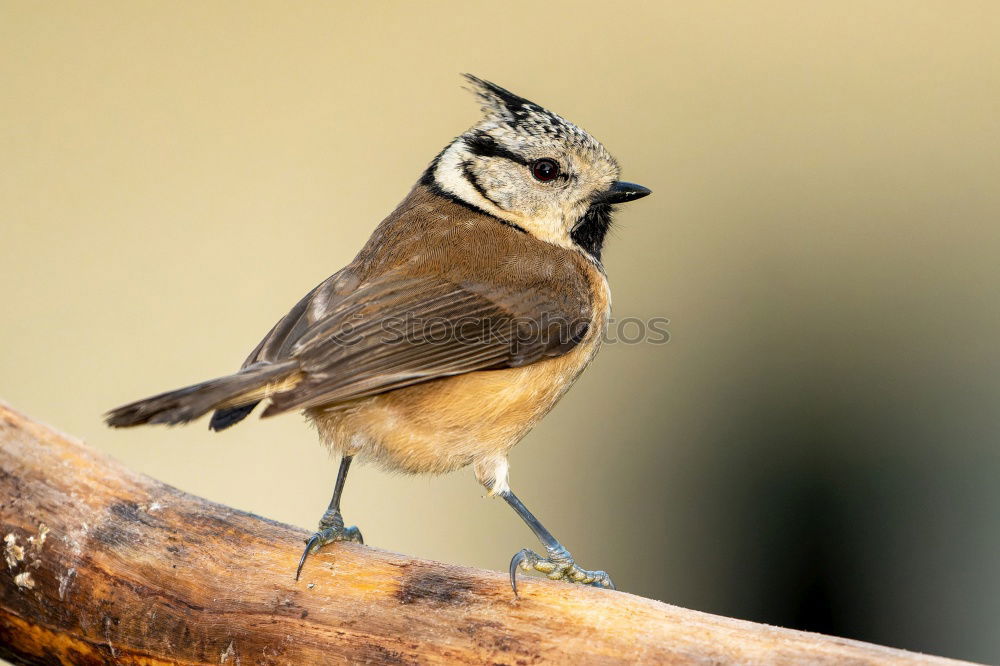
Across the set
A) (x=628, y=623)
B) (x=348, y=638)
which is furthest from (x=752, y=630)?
(x=348, y=638)

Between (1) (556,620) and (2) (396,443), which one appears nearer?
(1) (556,620)

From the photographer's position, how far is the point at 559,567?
2.57 m

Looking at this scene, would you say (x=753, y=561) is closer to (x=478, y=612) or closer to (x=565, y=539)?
(x=565, y=539)

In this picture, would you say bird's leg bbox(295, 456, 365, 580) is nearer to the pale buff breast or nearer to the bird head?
the pale buff breast

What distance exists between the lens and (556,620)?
2.07 m

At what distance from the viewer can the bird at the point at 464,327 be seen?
2.41 meters

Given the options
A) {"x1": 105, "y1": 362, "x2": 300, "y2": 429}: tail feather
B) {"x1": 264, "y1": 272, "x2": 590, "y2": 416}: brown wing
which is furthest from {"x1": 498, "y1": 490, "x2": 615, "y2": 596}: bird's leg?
{"x1": 105, "y1": 362, "x2": 300, "y2": 429}: tail feather

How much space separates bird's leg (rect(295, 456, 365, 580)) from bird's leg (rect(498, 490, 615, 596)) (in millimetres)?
413

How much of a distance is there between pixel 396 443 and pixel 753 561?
77.7 inches

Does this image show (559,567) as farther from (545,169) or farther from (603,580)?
(545,169)

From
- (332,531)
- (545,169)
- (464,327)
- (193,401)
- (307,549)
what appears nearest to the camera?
(193,401)

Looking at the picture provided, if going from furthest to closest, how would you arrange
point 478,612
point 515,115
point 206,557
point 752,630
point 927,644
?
1. point 927,644
2. point 515,115
3. point 206,557
4. point 478,612
5. point 752,630

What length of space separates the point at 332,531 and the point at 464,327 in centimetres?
60

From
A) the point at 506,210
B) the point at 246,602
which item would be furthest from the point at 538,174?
the point at 246,602
